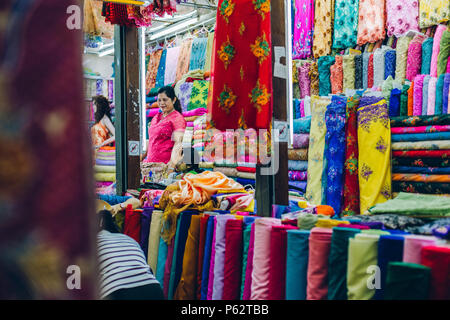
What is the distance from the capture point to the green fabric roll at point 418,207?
1.86 m

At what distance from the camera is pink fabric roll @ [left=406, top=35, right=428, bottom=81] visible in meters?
4.40

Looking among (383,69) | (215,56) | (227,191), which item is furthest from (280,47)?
(383,69)

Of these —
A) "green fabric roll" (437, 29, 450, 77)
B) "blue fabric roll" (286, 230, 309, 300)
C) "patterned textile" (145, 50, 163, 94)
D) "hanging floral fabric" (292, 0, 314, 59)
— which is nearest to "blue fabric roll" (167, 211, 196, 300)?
"blue fabric roll" (286, 230, 309, 300)

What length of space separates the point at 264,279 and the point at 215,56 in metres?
1.37

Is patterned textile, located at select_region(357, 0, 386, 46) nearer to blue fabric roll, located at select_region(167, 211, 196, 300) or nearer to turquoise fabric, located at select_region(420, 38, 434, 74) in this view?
turquoise fabric, located at select_region(420, 38, 434, 74)

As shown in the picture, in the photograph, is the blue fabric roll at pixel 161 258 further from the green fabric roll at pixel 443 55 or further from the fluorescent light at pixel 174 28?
the fluorescent light at pixel 174 28

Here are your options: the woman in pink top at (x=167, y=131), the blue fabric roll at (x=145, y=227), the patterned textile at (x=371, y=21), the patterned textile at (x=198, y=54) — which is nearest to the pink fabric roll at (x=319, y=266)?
the blue fabric roll at (x=145, y=227)

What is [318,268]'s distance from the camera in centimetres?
159

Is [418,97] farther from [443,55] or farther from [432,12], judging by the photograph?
[432,12]

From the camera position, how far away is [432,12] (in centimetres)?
458

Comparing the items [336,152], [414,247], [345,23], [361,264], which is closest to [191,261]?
[361,264]

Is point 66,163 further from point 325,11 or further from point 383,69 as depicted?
point 325,11

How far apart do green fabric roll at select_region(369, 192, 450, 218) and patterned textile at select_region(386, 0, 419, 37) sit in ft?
11.0

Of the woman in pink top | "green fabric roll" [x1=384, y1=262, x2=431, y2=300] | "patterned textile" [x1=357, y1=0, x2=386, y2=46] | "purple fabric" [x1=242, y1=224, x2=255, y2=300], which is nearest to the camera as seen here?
"green fabric roll" [x1=384, y1=262, x2=431, y2=300]
